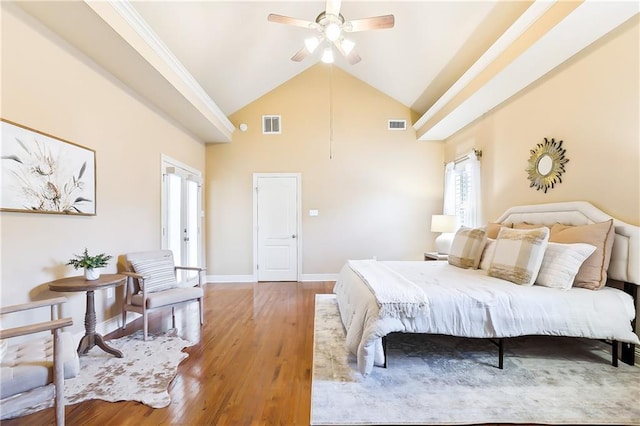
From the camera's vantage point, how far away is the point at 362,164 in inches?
224

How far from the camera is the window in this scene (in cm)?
438

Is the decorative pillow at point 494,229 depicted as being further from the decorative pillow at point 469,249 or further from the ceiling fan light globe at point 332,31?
the ceiling fan light globe at point 332,31

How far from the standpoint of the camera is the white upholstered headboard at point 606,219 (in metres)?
2.22

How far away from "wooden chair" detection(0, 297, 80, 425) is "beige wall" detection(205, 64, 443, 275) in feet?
13.5

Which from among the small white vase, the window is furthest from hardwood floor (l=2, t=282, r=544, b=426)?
the window

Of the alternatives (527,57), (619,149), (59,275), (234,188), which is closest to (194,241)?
(234,188)

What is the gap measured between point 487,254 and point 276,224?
12.1 feet

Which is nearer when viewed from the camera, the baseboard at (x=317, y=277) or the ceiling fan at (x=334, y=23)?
the ceiling fan at (x=334, y=23)

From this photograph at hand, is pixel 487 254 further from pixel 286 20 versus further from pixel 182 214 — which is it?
pixel 182 214

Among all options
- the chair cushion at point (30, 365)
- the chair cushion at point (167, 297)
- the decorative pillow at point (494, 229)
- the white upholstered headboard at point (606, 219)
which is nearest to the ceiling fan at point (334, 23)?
the white upholstered headboard at point (606, 219)

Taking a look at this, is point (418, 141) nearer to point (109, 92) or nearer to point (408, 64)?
point (408, 64)

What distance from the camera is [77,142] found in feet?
8.82

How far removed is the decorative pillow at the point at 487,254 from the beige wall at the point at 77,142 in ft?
13.1

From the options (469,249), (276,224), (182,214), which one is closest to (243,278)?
(276,224)
